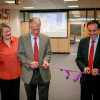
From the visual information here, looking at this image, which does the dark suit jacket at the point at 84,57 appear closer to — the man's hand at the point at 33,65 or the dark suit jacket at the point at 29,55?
the dark suit jacket at the point at 29,55

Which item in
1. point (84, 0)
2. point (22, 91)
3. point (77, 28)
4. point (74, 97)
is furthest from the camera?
point (77, 28)

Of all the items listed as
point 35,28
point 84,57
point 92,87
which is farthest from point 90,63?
point 35,28

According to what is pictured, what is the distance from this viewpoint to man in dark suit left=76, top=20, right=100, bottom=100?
2.00m

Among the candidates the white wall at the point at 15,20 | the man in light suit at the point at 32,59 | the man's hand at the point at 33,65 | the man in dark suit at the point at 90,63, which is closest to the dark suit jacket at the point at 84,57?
the man in dark suit at the point at 90,63

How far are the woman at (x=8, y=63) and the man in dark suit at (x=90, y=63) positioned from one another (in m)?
1.07

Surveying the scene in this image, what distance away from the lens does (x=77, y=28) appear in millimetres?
25719

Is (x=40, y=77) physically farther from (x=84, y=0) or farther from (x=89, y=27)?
(x=84, y=0)

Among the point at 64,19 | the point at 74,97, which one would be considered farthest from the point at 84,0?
the point at 74,97

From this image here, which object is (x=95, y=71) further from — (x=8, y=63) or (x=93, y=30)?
(x=8, y=63)

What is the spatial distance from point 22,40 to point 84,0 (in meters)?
6.43

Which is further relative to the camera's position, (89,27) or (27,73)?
(27,73)

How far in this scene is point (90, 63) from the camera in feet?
6.78

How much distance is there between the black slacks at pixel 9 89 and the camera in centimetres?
251

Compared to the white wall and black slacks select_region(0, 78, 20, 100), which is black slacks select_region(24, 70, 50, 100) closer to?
black slacks select_region(0, 78, 20, 100)
